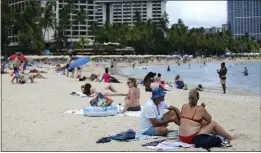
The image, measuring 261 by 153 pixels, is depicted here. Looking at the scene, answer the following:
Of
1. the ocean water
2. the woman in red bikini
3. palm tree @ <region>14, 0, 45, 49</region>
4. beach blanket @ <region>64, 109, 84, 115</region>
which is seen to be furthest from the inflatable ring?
palm tree @ <region>14, 0, 45, 49</region>

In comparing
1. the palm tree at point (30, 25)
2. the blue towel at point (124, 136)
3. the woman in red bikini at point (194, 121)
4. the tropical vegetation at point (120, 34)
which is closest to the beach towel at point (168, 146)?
the woman in red bikini at point (194, 121)

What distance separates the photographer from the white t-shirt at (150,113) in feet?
21.3

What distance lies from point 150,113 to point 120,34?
84215mm

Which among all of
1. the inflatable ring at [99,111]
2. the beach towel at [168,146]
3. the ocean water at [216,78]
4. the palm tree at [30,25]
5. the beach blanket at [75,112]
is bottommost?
the ocean water at [216,78]

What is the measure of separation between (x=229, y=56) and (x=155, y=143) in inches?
4088

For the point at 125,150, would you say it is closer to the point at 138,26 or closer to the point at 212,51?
the point at 138,26

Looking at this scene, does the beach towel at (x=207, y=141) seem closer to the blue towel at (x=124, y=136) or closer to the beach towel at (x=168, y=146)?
the beach towel at (x=168, y=146)

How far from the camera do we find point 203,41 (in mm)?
105688

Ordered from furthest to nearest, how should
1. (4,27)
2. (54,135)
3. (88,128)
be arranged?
(4,27) < (88,128) < (54,135)

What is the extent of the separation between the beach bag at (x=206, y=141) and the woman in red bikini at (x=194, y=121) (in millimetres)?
116

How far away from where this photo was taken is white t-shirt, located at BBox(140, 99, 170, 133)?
649 centimetres

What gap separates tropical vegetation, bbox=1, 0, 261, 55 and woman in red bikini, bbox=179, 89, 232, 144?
5075cm

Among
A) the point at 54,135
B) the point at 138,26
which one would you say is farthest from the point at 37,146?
the point at 138,26

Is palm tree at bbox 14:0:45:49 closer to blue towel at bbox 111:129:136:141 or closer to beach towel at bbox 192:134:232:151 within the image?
blue towel at bbox 111:129:136:141
